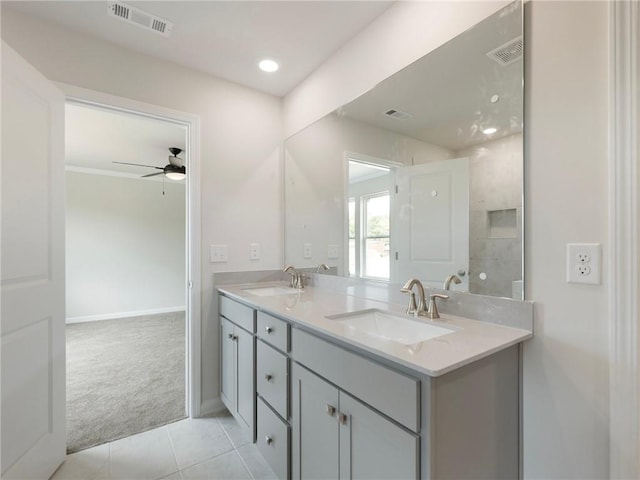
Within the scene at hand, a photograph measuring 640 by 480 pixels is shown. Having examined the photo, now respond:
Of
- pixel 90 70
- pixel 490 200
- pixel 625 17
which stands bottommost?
pixel 490 200

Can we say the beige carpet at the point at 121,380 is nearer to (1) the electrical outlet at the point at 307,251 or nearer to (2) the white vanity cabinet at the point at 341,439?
(2) the white vanity cabinet at the point at 341,439

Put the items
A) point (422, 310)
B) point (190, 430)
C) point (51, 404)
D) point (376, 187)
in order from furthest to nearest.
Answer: point (190, 430)
point (376, 187)
point (51, 404)
point (422, 310)

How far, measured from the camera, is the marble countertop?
876mm

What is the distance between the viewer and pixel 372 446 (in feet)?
3.25

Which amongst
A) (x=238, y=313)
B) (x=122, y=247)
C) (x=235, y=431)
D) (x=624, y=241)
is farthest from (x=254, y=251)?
(x=122, y=247)

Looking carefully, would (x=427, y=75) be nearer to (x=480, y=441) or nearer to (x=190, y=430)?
(x=480, y=441)

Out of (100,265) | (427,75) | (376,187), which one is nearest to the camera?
(427,75)

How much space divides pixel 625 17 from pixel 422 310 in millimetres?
1173

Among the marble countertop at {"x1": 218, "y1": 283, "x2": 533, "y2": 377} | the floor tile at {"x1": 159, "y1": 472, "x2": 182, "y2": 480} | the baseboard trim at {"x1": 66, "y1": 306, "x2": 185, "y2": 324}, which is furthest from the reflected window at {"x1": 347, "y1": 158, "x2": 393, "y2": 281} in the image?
the baseboard trim at {"x1": 66, "y1": 306, "x2": 185, "y2": 324}

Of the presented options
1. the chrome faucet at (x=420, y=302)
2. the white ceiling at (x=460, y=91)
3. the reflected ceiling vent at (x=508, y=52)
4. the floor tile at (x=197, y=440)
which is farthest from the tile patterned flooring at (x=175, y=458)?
the reflected ceiling vent at (x=508, y=52)

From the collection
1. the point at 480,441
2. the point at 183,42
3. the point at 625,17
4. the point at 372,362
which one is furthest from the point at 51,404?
the point at 625,17

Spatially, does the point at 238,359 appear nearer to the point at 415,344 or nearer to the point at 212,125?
the point at 415,344

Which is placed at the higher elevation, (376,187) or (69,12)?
(69,12)

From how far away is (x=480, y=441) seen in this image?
0.98 metres
